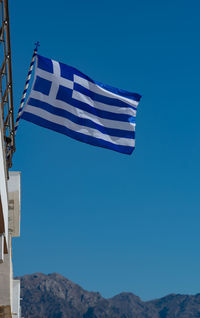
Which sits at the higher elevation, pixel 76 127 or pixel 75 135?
pixel 76 127

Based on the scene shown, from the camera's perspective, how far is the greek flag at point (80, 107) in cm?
1421

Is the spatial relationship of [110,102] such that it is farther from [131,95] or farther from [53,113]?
[53,113]

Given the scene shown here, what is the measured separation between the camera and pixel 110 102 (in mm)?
15656

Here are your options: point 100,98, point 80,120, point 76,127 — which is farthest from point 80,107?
point 100,98

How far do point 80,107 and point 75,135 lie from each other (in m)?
0.75

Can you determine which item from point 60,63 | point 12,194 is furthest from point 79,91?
point 12,194

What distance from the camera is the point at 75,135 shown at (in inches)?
573

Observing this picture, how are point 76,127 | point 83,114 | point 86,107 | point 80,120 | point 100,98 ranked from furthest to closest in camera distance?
1. point 100,98
2. point 86,107
3. point 83,114
4. point 80,120
5. point 76,127

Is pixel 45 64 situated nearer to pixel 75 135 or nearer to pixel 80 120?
pixel 80 120

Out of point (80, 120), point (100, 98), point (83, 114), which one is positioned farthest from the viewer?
point (100, 98)

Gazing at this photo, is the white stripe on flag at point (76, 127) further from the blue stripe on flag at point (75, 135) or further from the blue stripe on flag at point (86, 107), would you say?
the blue stripe on flag at point (86, 107)

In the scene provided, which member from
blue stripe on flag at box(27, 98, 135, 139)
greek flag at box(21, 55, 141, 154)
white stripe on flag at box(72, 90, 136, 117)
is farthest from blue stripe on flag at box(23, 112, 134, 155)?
white stripe on flag at box(72, 90, 136, 117)

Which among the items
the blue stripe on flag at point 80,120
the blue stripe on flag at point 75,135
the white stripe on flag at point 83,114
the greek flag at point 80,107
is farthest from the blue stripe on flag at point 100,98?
the blue stripe on flag at point 75,135

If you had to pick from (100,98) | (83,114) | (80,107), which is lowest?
(83,114)
